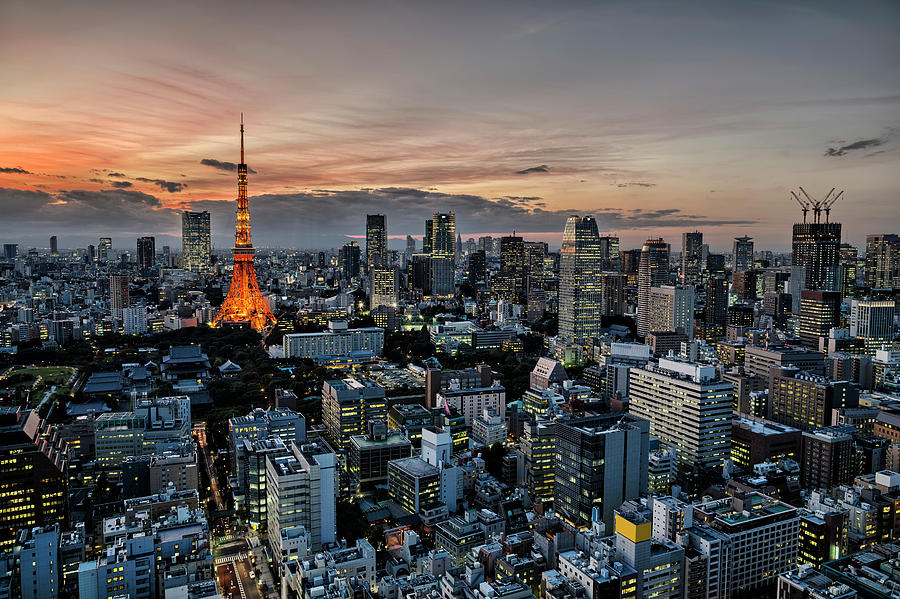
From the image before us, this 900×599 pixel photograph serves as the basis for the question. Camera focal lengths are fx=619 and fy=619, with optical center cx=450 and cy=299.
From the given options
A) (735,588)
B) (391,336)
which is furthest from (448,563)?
(391,336)

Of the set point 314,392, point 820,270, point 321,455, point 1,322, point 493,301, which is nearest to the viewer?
point 321,455

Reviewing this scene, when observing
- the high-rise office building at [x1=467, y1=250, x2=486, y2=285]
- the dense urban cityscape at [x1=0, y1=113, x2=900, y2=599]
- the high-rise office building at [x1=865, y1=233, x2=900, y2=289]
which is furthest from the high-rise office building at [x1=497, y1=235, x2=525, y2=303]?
the high-rise office building at [x1=865, y1=233, x2=900, y2=289]

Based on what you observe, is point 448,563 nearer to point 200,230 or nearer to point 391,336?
point 391,336

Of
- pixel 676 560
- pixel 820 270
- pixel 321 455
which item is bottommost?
pixel 676 560

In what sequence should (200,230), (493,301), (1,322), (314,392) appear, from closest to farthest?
1. (314,392)
2. (1,322)
3. (493,301)
4. (200,230)

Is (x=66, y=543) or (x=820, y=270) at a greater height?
(x=820, y=270)

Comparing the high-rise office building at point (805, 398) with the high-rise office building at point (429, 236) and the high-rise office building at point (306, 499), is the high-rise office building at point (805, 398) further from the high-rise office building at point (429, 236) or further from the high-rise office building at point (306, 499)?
the high-rise office building at point (429, 236)

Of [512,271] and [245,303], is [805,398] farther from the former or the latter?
[512,271]

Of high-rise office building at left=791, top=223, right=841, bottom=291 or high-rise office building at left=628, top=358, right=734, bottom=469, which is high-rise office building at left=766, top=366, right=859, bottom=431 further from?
high-rise office building at left=791, top=223, right=841, bottom=291
